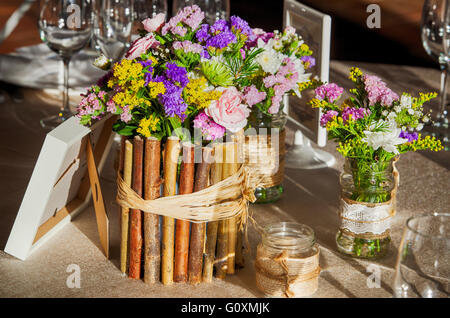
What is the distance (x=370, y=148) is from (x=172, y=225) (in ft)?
1.29

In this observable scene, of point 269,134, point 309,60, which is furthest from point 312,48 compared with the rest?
point 269,134

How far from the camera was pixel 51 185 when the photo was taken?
134 centimetres

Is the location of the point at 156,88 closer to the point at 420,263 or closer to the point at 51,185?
the point at 51,185

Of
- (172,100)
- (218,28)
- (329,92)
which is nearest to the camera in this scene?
(172,100)

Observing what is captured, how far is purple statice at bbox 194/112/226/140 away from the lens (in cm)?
124

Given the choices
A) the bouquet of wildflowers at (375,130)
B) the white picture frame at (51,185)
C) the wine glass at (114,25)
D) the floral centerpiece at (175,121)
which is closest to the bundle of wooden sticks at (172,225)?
the floral centerpiece at (175,121)

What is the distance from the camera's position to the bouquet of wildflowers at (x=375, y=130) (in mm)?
1320

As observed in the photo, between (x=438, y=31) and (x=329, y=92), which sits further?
(x=438, y=31)

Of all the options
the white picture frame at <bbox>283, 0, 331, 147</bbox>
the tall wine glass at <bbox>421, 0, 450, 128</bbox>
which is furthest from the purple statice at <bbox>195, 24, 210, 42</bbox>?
the tall wine glass at <bbox>421, 0, 450, 128</bbox>

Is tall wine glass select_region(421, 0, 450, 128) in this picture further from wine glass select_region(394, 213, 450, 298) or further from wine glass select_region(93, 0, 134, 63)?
wine glass select_region(394, 213, 450, 298)

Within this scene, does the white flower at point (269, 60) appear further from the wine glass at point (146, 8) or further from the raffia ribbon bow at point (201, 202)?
the wine glass at point (146, 8)

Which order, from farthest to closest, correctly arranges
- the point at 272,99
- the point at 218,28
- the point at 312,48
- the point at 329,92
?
the point at 312,48 → the point at 272,99 → the point at 329,92 → the point at 218,28
